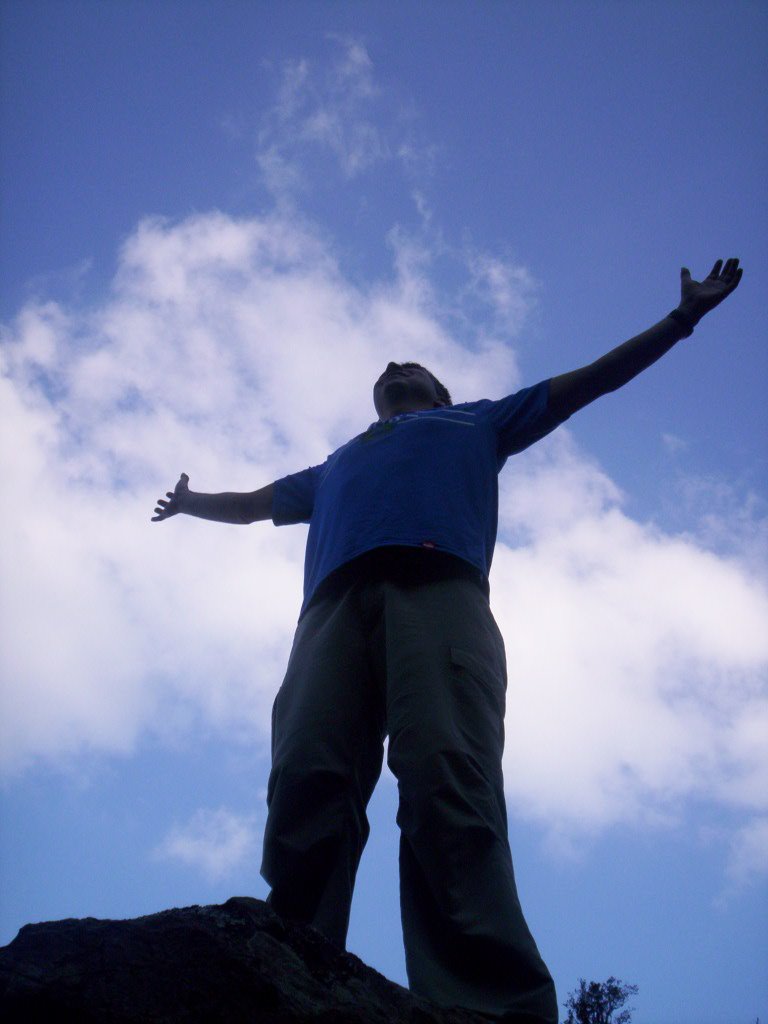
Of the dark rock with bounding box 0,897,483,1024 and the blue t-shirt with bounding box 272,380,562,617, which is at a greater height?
the blue t-shirt with bounding box 272,380,562,617

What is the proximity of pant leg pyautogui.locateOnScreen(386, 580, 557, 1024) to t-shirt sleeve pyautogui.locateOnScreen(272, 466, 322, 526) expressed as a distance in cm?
148

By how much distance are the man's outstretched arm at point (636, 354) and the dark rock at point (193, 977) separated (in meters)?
2.62

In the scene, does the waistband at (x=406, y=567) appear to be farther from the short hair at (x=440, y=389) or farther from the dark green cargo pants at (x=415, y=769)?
the short hair at (x=440, y=389)

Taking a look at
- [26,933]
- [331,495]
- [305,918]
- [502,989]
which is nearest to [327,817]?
[305,918]

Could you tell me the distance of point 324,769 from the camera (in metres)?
3.11

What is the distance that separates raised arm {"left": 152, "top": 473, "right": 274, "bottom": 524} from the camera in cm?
510

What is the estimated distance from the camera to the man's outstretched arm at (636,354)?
4074mm

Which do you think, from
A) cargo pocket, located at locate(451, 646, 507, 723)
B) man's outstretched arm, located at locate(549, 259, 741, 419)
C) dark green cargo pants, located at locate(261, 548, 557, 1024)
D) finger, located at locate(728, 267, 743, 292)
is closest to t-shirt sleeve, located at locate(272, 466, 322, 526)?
dark green cargo pants, located at locate(261, 548, 557, 1024)

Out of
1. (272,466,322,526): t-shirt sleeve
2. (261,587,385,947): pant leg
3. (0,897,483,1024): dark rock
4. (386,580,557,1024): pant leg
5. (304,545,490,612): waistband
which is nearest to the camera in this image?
(0,897,483,1024): dark rock

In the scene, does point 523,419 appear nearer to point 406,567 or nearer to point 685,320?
point 685,320

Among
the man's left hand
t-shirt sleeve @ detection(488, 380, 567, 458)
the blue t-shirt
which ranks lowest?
the blue t-shirt

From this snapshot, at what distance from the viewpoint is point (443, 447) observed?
13.7 feet

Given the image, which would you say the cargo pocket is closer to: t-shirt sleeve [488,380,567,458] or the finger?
t-shirt sleeve [488,380,567,458]

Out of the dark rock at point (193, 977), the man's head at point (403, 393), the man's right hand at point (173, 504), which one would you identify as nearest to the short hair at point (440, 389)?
the man's head at point (403, 393)
